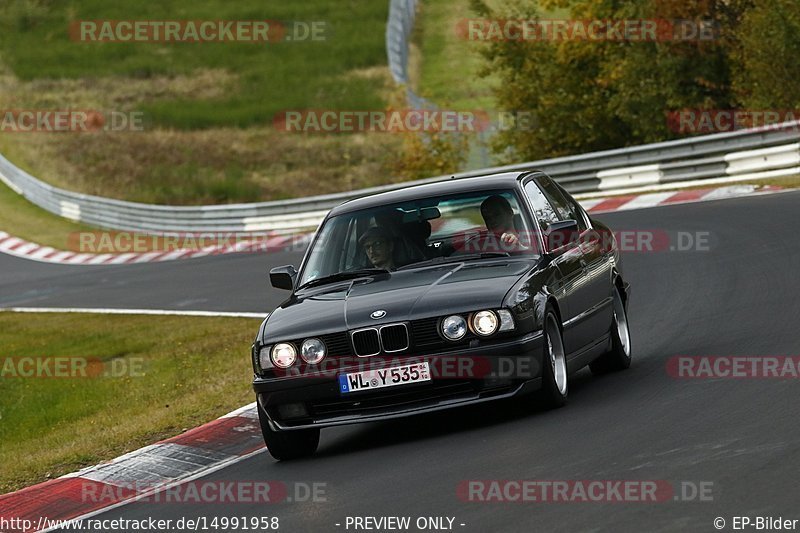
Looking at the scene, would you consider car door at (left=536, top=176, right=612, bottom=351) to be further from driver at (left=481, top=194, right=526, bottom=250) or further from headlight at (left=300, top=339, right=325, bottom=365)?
headlight at (left=300, top=339, right=325, bottom=365)

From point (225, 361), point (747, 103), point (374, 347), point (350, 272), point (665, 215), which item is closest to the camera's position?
point (374, 347)

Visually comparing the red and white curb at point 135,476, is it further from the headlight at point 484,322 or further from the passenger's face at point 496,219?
the passenger's face at point 496,219

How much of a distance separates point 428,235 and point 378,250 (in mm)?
337

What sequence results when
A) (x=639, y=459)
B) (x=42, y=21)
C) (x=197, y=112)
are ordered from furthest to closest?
(x=42, y=21), (x=197, y=112), (x=639, y=459)

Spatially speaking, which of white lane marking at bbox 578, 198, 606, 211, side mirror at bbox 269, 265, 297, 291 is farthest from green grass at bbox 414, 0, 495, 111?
side mirror at bbox 269, 265, 297, 291

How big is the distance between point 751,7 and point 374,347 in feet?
76.5

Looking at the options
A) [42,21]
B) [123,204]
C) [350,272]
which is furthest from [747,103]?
[42,21]

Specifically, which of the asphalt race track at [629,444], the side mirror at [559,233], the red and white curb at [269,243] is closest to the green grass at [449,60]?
the red and white curb at [269,243]

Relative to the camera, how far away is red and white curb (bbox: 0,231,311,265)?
27016mm

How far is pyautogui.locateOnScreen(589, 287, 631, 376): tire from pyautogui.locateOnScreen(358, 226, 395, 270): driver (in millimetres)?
1780

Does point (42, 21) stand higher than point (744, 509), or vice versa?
point (42, 21)

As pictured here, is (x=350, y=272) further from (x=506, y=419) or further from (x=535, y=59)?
(x=535, y=59)

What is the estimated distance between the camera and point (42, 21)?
239 ft

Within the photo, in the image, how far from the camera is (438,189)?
9.83 meters
